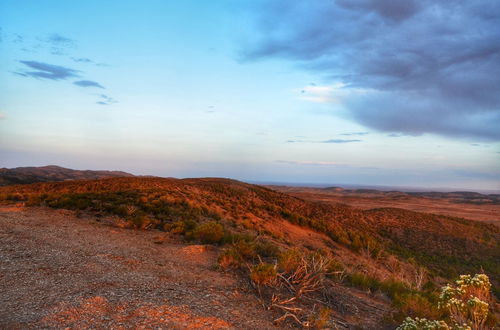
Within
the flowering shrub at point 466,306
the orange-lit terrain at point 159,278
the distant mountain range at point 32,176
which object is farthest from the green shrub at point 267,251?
the distant mountain range at point 32,176

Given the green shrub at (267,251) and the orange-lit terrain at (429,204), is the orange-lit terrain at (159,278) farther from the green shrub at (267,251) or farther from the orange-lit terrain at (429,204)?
the orange-lit terrain at (429,204)

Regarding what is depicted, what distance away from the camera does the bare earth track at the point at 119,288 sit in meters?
4.73

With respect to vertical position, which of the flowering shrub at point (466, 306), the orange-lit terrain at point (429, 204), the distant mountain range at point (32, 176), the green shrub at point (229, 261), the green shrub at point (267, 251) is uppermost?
the distant mountain range at point (32, 176)

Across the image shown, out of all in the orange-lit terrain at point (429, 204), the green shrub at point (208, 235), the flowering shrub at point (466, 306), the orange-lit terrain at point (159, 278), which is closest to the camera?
the flowering shrub at point (466, 306)

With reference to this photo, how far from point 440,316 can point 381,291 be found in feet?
7.36

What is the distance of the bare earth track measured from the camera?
4727 mm

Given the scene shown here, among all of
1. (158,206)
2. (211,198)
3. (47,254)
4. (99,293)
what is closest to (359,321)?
(99,293)

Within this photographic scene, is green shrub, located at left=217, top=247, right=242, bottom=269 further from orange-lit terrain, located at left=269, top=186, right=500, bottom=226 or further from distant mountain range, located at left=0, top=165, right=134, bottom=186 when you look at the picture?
distant mountain range, located at left=0, top=165, right=134, bottom=186

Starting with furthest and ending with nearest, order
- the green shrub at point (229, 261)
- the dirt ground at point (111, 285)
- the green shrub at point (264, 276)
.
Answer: the green shrub at point (229, 261) < the green shrub at point (264, 276) < the dirt ground at point (111, 285)

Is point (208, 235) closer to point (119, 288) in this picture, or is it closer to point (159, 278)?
point (159, 278)

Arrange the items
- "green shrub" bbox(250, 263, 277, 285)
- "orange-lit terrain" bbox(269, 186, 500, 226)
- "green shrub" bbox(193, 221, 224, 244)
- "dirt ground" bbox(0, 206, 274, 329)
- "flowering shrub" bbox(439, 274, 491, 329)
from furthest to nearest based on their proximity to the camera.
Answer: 1. "orange-lit terrain" bbox(269, 186, 500, 226)
2. "green shrub" bbox(193, 221, 224, 244)
3. "green shrub" bbox(250, 263, 277, 285)
4. "dirt ground" bbox(0, 206, 274, 329)
5. "flowering shrub" bbox(439, 274, 491, 329)

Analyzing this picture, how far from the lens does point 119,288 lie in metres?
5.89

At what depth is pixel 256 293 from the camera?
645 cm

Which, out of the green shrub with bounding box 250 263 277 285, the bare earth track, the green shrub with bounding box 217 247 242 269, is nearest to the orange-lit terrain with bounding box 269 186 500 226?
the green shrub with bounding box 217 247 242 269
